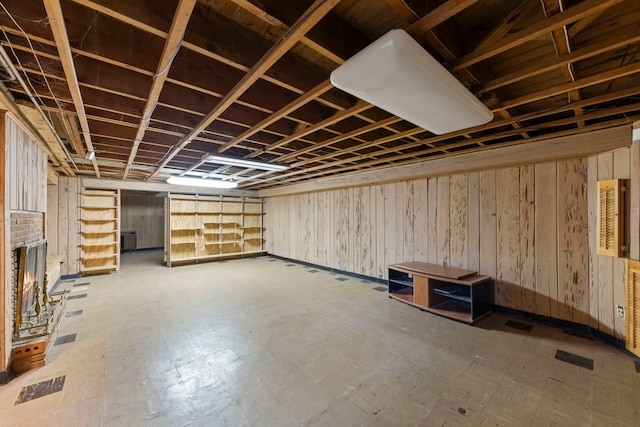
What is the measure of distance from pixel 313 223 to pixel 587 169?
514cm

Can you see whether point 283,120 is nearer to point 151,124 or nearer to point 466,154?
point 151,124

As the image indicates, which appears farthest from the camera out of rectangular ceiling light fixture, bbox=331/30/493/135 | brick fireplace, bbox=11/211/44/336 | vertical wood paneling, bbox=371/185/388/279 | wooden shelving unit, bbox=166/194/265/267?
wooden shelving unit, bbox=166/194/265/267

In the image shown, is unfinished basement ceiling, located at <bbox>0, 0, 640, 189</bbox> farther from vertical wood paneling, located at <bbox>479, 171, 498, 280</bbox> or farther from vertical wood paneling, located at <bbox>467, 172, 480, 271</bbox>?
vertical wood paneling, located at <bbox>467, 172, 480, 271</bbox>

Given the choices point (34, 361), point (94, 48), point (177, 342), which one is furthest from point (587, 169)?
point (34, 361)

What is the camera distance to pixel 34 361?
7.34ft

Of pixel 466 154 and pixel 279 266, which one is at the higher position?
pixel 466 154

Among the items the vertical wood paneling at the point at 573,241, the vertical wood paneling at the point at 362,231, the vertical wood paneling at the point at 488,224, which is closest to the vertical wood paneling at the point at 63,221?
the vertical wood paneling at the point at 362,231

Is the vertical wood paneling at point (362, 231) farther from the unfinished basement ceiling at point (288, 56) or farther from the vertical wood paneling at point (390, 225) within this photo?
the unfinished basement ceiling at point (288, 56)

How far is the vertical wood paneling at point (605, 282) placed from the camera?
2663 mm

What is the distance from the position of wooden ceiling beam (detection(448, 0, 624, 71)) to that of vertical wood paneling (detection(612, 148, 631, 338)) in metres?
2.22

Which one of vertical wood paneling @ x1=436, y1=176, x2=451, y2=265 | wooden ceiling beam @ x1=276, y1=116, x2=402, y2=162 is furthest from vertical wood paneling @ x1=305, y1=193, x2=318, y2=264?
vertical wood paneling @ x1=436, y1=176, x2=451, y2=265

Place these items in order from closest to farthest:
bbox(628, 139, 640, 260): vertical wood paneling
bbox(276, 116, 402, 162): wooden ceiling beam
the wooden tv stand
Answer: bbox(628, 139, 640, 260): vertical wood paneling
bbox(276, 116, 402, 162): wooden ceiling beam
the wooden tv stand

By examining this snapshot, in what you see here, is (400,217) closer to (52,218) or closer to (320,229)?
(320,229)

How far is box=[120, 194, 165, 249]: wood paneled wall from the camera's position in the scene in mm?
9938
